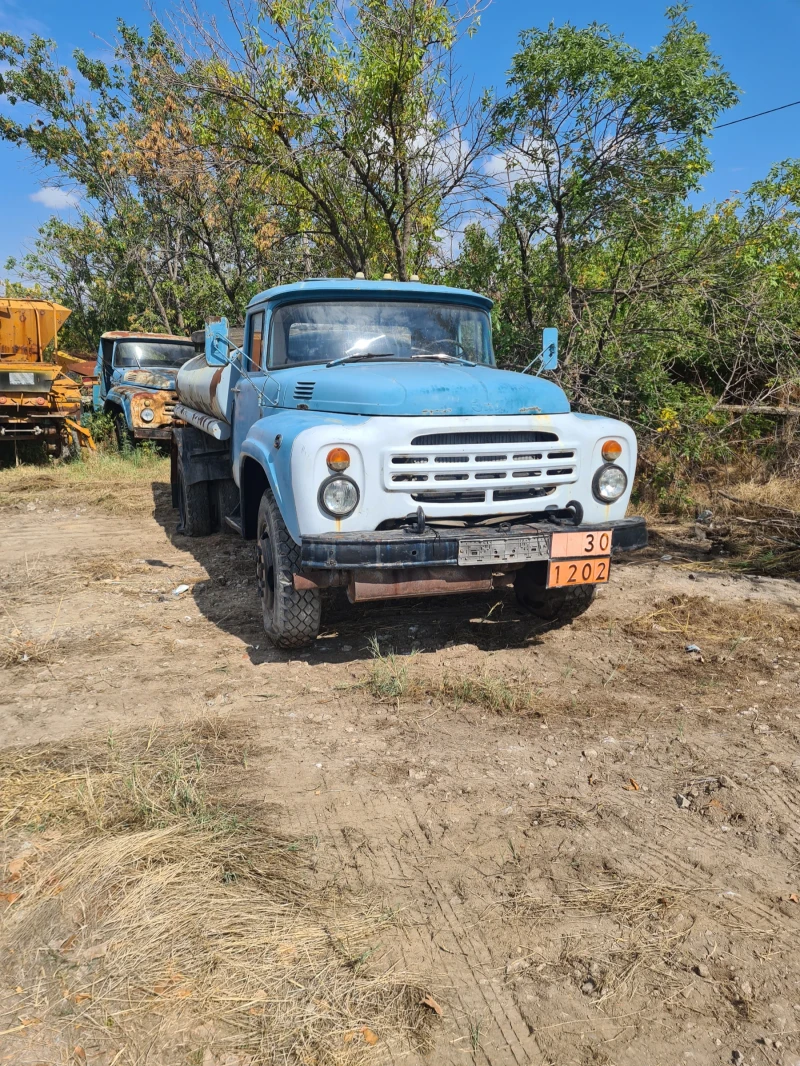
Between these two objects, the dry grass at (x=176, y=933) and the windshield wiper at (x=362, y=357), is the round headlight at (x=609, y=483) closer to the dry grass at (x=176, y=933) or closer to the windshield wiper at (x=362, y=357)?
the windshield wiper at (x=362, y=357)

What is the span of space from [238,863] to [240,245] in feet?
52.8

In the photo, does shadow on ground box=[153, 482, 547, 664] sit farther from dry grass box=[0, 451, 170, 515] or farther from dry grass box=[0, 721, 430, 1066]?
dry grass box=[0, 451, 170, 515]

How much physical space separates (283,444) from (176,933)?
8.36ft

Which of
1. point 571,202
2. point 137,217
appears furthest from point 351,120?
point 137,217

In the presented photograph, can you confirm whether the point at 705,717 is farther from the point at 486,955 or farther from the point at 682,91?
the point at 682,91

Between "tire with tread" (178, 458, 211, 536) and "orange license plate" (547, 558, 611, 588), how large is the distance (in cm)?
436

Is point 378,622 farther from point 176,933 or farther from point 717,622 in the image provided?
point 176,933

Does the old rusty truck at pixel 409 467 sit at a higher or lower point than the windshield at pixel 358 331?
lower

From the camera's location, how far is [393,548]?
407 centimetres

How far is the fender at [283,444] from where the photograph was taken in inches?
167

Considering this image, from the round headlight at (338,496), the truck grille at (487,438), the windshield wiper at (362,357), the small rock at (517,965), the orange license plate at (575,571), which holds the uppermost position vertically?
the windshield wiper at (362,357)

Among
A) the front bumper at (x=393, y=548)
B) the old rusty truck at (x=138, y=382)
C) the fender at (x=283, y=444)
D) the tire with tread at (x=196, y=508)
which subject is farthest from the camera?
the old rusty truck at (x=138, y=382)

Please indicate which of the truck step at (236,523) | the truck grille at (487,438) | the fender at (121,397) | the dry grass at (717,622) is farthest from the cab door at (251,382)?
the fender at (121,397)

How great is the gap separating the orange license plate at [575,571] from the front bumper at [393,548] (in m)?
0.10
